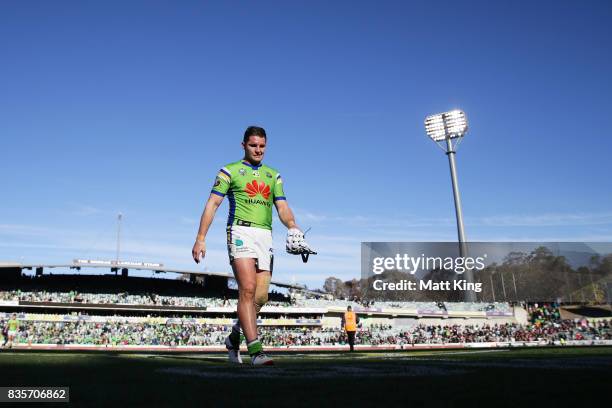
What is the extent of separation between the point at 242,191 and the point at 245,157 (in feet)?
1.54

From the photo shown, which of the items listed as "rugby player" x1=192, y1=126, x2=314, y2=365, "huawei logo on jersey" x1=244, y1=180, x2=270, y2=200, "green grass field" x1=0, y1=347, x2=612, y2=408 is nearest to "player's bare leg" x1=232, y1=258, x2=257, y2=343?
"rugby player" x1=192, y1=126, x2=314, y2=365

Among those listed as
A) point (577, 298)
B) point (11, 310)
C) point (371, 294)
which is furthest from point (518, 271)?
point (11, 310)

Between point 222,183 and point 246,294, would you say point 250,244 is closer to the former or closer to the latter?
point 246,294

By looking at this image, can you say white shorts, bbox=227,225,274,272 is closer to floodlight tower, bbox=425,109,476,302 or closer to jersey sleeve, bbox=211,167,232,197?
jersey sleeve, bbox=211,167,232,197

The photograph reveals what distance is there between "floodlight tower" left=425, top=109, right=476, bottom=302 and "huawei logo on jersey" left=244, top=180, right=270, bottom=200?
216 ft

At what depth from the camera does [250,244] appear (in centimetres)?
585

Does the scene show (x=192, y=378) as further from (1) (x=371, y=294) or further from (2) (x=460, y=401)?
(1) (x=371, y=294)

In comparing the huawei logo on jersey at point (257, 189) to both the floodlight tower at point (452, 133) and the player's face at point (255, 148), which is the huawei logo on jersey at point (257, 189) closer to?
the player's face at point (255, 148)

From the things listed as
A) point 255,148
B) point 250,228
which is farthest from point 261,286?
point 255,148

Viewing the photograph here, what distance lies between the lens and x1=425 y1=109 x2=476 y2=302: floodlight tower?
70.1 meters

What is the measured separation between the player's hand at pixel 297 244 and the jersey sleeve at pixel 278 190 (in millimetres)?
592

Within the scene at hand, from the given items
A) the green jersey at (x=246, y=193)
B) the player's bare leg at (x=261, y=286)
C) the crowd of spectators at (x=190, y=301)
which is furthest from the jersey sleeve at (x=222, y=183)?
the crowd of spectators at (x=190, y=301)

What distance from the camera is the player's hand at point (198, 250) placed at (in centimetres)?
578

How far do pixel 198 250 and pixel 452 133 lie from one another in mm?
71473
